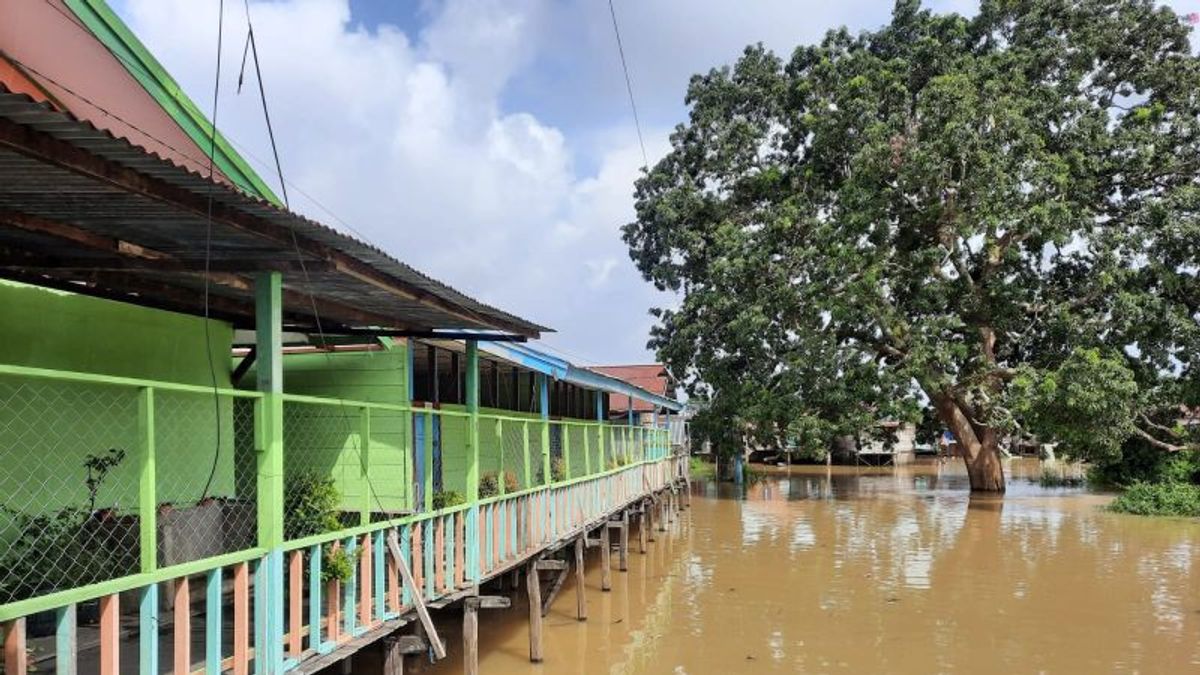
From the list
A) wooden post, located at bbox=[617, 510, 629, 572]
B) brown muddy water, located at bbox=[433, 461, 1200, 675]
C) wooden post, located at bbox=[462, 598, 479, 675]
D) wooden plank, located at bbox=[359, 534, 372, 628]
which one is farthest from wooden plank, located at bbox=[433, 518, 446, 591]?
wooden post, located at bbox=[617, 510, 629, 572]

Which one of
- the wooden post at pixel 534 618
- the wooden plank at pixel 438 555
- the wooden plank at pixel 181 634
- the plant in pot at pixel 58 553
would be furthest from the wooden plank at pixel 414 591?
the wooden post at pixel 534 618

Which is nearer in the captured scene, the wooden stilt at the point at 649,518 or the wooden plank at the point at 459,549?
the wooden plank at the point at 459,549

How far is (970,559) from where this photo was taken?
678 inches

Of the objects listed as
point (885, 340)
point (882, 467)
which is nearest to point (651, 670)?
point (885, 340)

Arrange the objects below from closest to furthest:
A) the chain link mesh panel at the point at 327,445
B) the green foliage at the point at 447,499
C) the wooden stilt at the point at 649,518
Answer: the green foliage at the point at 447,499, the chain link mesh panel at the point at 327,445, the wooden stilt at the point at 649,518

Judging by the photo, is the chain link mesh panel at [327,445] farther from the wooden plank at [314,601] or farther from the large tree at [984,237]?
the large tree at [984,237]

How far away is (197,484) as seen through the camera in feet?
27.4

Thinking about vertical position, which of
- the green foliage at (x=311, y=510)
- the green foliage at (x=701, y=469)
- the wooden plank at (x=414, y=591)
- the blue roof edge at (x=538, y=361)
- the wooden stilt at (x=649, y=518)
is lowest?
the green foliage at (x=701, y=469)

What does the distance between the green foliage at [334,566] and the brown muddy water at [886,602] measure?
152 inches

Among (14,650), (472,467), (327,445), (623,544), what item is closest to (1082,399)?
(623,544)

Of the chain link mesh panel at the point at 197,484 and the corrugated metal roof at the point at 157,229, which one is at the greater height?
the corrugated metal roof at the point at 157,229

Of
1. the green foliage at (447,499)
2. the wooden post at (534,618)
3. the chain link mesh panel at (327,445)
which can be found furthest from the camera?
the chain link mesh panel at (327,445)

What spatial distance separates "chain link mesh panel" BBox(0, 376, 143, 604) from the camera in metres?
6.11

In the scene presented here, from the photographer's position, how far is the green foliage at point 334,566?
5.52 m
